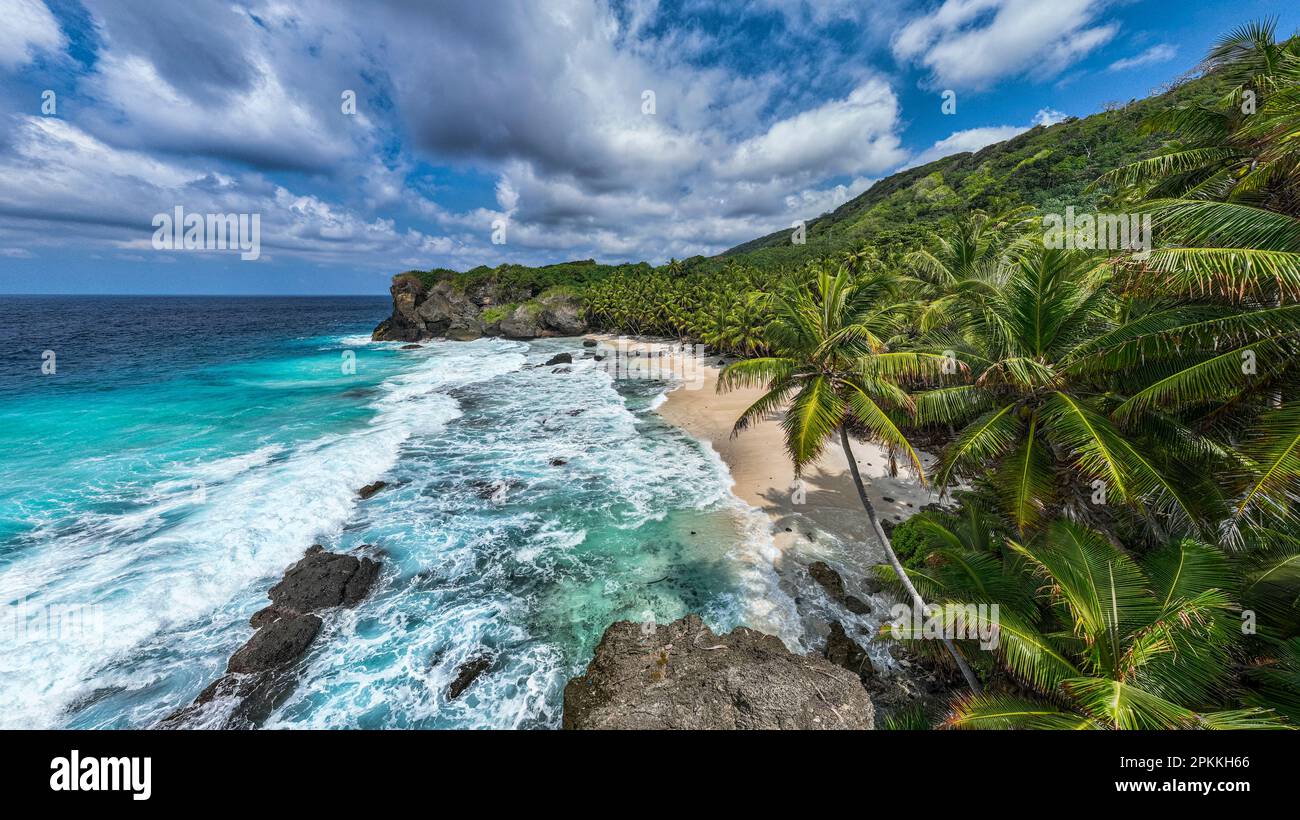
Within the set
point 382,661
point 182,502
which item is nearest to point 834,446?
point 382,661

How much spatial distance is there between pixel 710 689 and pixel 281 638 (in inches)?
455

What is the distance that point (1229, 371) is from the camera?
7.14 meters

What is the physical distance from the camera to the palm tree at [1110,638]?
5387 mm

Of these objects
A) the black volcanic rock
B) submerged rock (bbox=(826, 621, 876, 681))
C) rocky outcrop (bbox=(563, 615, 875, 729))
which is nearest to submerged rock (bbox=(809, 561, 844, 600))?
submerged rock (bbox=(826, 621, 876, 681))

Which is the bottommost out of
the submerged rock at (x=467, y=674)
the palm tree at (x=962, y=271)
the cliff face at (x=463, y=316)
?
the submerged rock at (x=467, y=674)

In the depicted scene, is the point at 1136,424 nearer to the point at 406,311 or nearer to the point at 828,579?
the point at 828,579

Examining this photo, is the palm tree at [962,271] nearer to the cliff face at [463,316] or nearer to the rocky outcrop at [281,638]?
the rocky outcrop at [281,638]

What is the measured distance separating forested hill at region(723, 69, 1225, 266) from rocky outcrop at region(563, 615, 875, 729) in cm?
6777

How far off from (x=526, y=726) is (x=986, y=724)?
9.00 metres

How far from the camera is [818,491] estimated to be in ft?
65.4

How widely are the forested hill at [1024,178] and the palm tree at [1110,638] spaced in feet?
217

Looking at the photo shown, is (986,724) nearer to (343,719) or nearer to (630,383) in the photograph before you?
(343,719)

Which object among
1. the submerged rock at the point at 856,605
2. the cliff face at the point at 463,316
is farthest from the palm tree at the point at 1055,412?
the cliff face at the point at 463,316

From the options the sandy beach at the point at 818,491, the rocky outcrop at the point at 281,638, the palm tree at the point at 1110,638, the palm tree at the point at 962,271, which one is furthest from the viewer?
the sandy beach at the point at 818,491
